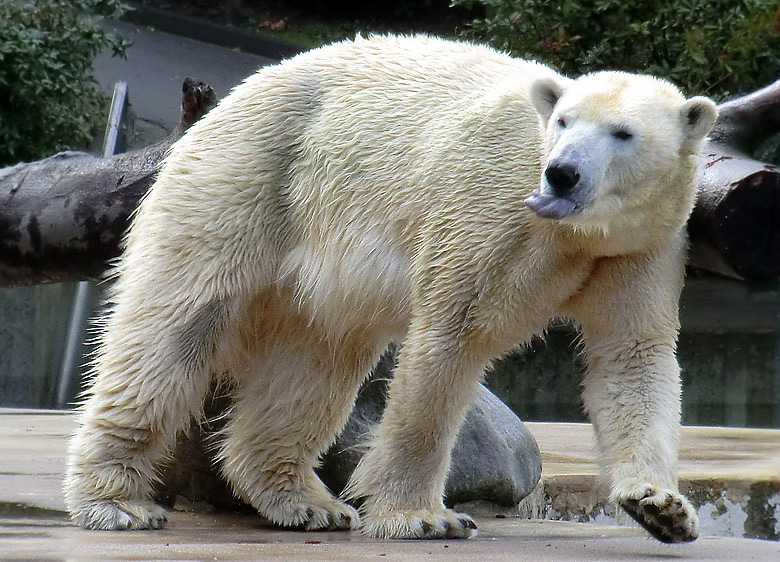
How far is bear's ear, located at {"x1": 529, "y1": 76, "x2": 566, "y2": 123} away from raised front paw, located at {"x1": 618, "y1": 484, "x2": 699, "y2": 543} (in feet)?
3.92

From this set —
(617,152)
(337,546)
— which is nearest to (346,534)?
(337,546)

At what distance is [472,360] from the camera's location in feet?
12.5

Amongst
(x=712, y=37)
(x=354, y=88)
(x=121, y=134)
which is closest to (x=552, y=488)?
(x=354, y=88)

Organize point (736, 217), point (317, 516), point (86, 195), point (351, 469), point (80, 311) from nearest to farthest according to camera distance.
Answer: point (736, 217) < point (317, 516) < point (351, 469) < point (86, 195) < point (80, 311)

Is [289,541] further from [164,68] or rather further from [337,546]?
[164,68]

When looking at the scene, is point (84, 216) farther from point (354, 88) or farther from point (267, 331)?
point (354, 88)

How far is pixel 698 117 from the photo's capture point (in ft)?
11.8

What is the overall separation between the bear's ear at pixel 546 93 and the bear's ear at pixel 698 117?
0.38 m

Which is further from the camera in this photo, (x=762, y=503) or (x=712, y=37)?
(x=712, y=37)

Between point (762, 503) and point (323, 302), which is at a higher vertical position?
point (323, 302)

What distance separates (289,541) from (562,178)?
59.0 inches

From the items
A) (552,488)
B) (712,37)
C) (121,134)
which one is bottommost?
(552,488)

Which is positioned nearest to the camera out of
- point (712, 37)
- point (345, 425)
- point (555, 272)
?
point (555, 272)

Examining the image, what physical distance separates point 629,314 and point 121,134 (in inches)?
318
